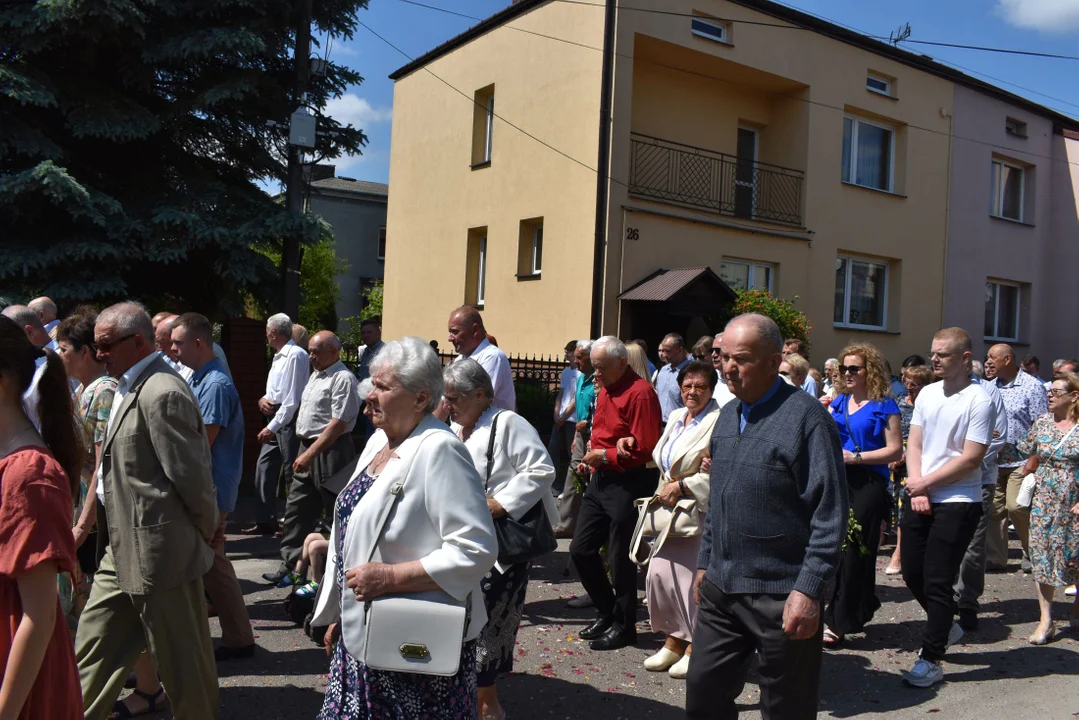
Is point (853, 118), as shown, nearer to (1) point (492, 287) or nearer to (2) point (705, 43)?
(2) point (705, 43)

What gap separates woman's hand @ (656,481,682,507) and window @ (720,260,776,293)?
1116 cm

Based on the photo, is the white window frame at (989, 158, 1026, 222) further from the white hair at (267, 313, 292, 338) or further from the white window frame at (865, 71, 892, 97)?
the white hair at (267, 313, 292, 338)

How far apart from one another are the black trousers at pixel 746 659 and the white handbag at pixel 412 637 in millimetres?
1323

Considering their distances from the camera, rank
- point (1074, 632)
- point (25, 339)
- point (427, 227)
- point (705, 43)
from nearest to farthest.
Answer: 1. point (25, 339)
2. point (1074, 632)
3. point (705, 43)
4. point (427, 227)

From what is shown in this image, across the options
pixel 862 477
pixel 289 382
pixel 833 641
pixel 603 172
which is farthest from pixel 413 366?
pixel 603 172

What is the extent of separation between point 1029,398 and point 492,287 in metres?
10.2

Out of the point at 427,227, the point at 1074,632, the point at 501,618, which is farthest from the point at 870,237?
the point at 501,618

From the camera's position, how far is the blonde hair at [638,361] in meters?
6.50

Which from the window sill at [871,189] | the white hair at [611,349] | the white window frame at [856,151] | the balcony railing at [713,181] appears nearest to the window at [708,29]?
the balcony railing at [713,181]

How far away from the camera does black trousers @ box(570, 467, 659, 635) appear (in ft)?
19.1

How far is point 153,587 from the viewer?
3666 mm

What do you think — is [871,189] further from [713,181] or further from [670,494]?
[670,494]

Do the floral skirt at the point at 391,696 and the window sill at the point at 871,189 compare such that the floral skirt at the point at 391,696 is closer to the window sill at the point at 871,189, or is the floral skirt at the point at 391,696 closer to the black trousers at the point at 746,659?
the black trousers at the point at 746,659

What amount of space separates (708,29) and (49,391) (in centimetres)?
1496
